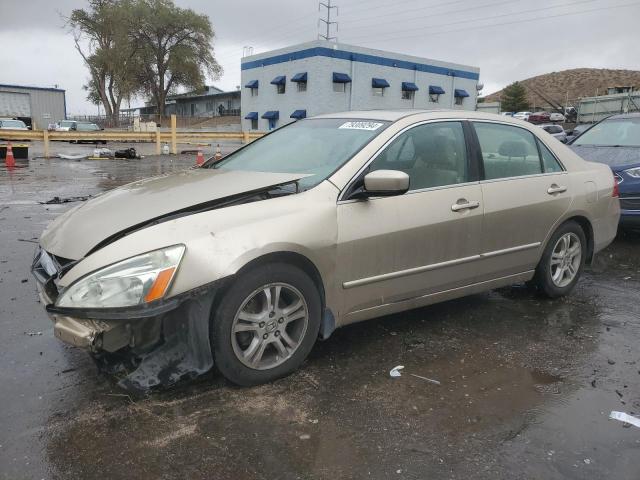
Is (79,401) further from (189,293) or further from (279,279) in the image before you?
(279,279)

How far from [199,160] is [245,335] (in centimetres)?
1564

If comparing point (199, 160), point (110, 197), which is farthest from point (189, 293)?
point (199, 160)

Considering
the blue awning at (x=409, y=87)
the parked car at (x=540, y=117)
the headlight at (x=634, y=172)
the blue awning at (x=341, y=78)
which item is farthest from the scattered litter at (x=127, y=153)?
the parked car at (x=540, y=117)

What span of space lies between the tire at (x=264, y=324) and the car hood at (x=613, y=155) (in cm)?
578

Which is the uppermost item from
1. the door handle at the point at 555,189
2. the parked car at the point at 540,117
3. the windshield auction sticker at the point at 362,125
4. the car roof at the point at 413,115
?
the parked car at the point at 540,117

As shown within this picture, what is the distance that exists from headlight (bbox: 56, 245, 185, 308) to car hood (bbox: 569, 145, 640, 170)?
656cm

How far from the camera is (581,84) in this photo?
102m

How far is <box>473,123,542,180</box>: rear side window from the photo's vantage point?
169 inches

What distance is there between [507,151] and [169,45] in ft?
184

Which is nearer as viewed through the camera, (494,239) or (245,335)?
(245,335)

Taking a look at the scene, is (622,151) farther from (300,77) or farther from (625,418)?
(300,77)

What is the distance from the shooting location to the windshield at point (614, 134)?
800cm

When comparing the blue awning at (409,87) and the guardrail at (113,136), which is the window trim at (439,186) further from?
the blue awning at (409,87)

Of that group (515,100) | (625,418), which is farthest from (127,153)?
(515,100)
